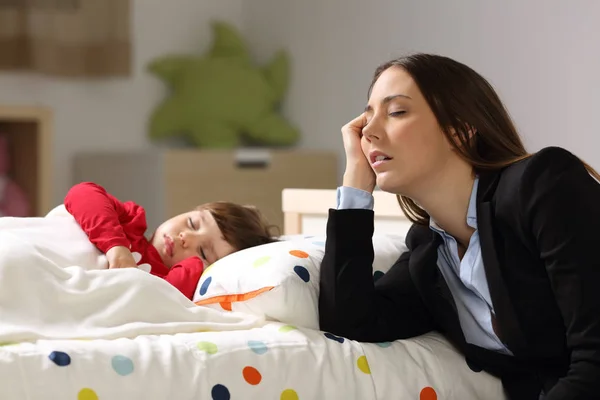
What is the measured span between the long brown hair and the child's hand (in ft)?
1.83

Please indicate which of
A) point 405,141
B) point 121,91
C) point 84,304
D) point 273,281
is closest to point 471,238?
point 405,141

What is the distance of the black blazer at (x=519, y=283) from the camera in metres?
1.14

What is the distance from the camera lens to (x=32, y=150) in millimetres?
3090

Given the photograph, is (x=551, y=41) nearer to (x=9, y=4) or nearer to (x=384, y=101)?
(x=384, y=101)

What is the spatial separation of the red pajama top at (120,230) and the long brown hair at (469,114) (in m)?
0.53

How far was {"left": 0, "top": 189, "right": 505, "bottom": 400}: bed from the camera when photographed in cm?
111

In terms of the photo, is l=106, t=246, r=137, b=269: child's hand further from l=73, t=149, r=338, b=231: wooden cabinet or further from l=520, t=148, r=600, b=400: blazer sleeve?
l=73, t=149, r=338, b=231: wooden cabinet

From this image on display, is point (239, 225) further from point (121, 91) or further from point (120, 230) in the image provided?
point (121, 91)

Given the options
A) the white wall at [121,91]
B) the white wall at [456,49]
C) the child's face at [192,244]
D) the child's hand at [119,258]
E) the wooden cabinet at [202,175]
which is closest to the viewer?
the child's hand at [119,258]

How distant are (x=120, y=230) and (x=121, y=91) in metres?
2.04

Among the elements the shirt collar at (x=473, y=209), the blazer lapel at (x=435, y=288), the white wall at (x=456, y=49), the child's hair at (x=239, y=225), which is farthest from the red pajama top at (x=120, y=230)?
the white wall at (x=456, y=49)

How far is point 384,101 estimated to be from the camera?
4.34 ft

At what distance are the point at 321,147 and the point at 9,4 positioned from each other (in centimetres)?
124

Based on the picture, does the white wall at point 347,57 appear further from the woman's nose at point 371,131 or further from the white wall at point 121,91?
the woman's nose at point 371,131
